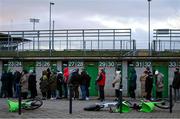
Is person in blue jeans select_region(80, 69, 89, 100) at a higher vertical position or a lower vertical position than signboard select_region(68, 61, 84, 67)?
lower

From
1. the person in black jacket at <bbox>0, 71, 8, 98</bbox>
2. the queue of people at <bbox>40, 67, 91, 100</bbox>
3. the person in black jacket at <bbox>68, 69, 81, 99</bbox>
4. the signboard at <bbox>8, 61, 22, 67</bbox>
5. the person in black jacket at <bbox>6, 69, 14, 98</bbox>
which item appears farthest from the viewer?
the signboard at <bbox>8, 61, 22, 67</bbox>

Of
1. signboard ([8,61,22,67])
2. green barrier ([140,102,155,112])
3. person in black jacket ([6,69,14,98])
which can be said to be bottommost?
green barrier ([140,102,155,112])

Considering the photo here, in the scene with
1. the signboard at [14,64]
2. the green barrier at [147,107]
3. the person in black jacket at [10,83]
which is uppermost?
the signboard at [14,64]

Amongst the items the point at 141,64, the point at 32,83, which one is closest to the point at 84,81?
the point at 32,83

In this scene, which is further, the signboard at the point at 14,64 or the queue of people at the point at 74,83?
the signboard at the point at 14,64

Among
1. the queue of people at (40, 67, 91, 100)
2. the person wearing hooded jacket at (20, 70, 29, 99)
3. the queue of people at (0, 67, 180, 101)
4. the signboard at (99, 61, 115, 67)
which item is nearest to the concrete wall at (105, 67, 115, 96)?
the signboard at (99, 61, 115, 67)

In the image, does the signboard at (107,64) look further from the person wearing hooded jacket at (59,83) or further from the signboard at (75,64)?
the person wearing hooded jacket at (59,83)

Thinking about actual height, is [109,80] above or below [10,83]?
above

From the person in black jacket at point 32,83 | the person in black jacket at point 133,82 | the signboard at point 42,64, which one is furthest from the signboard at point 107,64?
the person in black jacket at point 32,83

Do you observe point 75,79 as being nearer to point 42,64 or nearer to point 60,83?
point 60,83

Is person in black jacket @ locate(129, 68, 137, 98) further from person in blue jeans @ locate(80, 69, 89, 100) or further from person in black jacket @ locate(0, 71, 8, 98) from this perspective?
person in black jacket @ locate(0, 71, 8, 98)

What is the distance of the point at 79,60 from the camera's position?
30969mm

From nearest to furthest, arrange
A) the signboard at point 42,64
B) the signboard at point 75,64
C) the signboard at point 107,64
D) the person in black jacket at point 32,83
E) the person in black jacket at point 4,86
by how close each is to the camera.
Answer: the person in black jacket at point 32,83 < the person in black jacket at point 4,86 < the signboard at point 107,64 < the signboard at point 75,64 < the signboard at point 42,64

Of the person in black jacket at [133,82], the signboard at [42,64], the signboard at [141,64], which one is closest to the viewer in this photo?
the person in black jacket at [133,82]
